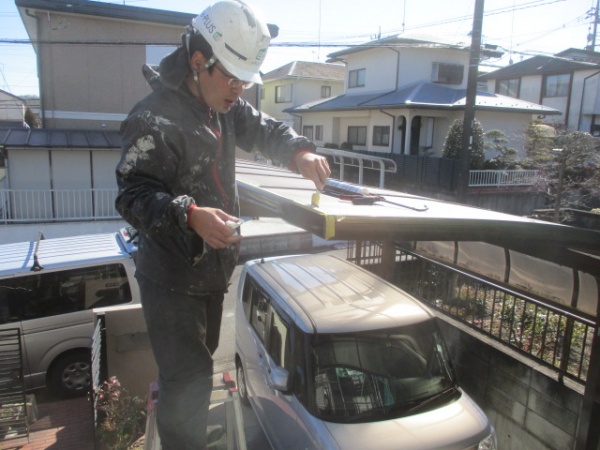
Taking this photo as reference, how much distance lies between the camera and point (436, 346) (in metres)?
3.56

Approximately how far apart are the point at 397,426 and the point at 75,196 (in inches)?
419

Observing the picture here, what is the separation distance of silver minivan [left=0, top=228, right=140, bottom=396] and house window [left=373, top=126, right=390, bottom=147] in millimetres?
17270

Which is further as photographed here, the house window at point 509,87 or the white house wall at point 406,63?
the house window at point 509,87

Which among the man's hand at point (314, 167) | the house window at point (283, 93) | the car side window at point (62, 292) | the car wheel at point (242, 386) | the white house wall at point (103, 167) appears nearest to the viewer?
the man's hand at point (314, 167)

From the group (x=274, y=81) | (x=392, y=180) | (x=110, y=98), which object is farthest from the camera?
(x=274, y=81)

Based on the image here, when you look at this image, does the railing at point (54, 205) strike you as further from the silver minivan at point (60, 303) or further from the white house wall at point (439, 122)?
the white house wall at point (439, 122)

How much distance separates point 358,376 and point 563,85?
28.1m

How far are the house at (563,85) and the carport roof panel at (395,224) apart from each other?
23.7 m

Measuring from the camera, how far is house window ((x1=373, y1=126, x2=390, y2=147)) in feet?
69.3

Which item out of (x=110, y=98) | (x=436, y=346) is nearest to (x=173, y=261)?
(x=436, y=346)

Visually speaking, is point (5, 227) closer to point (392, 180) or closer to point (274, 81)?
point (392, 180)

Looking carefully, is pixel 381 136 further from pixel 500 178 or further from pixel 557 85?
pixel 557 85

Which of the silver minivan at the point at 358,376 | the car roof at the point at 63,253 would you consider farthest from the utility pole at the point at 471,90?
the car roof at the point at 63,253

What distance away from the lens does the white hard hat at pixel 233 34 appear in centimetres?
160
